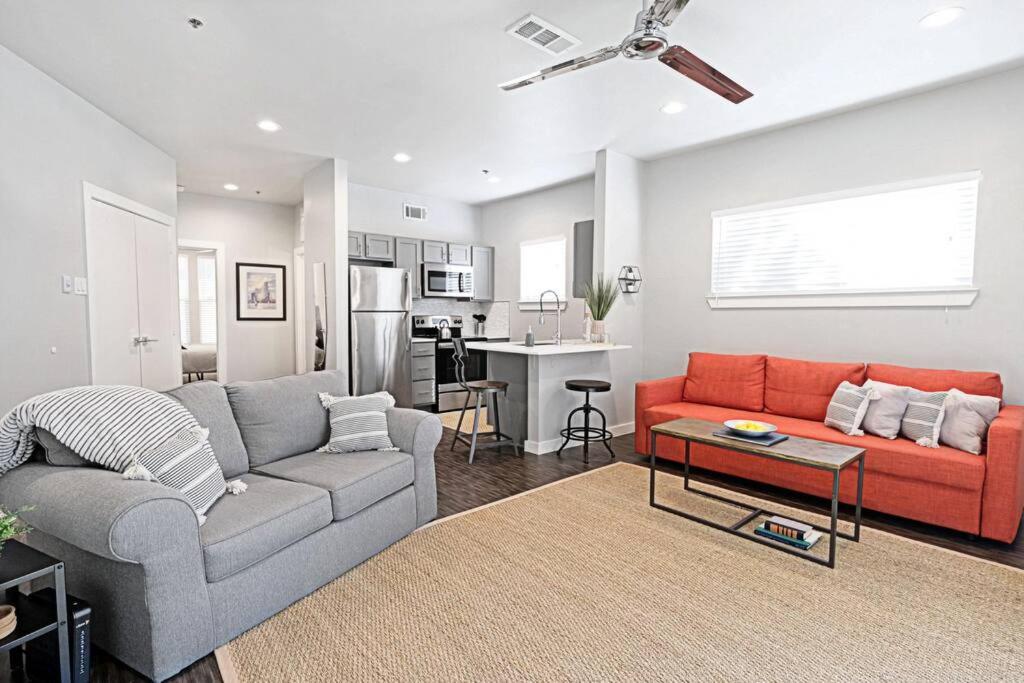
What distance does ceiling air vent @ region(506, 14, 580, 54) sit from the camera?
8.64 ft

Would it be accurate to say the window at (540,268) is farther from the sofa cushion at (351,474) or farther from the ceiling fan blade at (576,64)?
the sofa cushion at (351,474)

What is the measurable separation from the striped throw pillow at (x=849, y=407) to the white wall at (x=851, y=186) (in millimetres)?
654

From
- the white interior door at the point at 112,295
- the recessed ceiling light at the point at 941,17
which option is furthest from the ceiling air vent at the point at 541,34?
the white interior door at the point at 112,295

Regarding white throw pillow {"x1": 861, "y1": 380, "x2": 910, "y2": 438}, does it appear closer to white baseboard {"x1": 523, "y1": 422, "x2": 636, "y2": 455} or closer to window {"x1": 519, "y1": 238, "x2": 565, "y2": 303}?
white baseboard {"x1": 523, "y1": 422, "x2": 636, "y2": 455}

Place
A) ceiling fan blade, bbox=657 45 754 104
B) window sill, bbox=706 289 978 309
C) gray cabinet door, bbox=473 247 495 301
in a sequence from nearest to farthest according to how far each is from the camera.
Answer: ceiling fan blade, bbox=657 45 754 104 → window sill, bbox=706 289 978 309 → gray cabinet door, bbox=473 247 495 301

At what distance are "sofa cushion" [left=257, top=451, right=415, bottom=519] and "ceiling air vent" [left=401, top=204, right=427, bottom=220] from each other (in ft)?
14.7

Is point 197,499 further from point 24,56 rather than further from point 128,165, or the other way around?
point 128,165

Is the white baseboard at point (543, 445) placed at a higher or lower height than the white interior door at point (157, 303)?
lower

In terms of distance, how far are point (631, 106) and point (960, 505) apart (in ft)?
10.4

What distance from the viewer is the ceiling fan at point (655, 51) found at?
6.89 ft

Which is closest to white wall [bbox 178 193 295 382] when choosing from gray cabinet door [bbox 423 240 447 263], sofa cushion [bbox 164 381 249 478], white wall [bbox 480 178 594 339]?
gray cabinet door [bbox 423 240 447 263]

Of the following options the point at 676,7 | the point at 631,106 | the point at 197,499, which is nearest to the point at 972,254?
the point at 631,106

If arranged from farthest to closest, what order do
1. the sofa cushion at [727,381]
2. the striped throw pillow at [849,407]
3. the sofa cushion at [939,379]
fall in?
the sofa cushion at [727,381], the striped throw pillow at [849,407], the sofa cushion at [939,379]

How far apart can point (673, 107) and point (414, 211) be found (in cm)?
378
